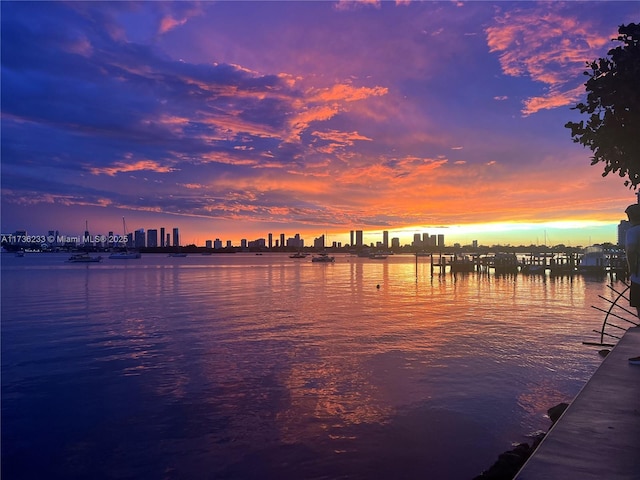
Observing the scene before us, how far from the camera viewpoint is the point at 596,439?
19.6 feet

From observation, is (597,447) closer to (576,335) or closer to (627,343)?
(627,343)

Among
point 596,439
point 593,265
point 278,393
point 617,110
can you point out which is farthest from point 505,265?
point 596,439

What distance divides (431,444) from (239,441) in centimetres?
432

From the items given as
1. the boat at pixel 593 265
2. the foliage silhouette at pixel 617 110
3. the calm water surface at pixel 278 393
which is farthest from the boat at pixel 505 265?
the foliage silhouette at pixel 617 110

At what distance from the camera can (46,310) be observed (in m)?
31.5

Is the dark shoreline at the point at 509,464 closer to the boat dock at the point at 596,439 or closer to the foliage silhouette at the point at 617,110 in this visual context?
the boat dock at the point at 596,439

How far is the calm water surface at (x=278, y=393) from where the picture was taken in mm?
9500

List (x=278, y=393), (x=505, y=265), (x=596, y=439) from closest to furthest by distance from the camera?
(x=596, y=439)
(x=278, y=393)
(x=505, y=265)

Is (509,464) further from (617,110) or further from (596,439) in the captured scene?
(617,110)

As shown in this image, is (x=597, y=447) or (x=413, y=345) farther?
(x=413, y=345)

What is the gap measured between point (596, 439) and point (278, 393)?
29.7ft

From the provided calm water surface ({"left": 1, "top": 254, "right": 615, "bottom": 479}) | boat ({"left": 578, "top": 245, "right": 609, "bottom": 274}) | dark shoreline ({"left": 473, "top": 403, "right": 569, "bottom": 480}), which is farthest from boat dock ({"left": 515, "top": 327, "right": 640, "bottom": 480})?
boat ({"left": 578, "top": 245, "right": 609, "bottom": 274})

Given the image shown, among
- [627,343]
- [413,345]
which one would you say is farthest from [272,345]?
[627,343]

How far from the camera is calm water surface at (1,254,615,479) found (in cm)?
950
